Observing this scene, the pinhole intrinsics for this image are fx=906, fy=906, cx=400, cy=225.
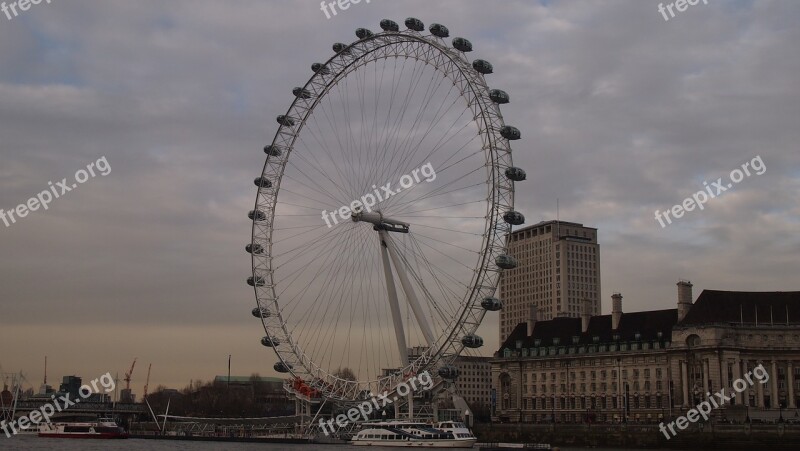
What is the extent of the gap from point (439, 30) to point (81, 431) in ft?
250

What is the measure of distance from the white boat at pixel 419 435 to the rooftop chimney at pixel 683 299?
132 ft

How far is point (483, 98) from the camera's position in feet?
219

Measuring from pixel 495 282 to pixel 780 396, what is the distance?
52896 millimetres

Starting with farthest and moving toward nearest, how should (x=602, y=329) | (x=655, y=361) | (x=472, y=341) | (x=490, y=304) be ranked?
1. (x=602, y=329)
2. (x=655, y=361)
3. (x=472, y=341)
4. (x=490, y=304)

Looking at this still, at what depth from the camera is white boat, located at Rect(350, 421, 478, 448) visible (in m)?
75.7

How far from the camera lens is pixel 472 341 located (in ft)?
218

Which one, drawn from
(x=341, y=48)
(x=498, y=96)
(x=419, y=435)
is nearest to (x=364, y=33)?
(x=341, y=48)

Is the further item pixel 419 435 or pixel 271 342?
pixel 271 342

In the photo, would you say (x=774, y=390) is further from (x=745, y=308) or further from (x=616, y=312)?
(x=616, y=312)

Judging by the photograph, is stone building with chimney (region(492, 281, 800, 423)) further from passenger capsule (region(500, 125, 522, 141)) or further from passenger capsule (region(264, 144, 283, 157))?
passenger capsule (region(264, 144, 283, 157))

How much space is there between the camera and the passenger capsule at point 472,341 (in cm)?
6650

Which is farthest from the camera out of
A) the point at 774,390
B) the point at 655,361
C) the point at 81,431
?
the point at 81,431

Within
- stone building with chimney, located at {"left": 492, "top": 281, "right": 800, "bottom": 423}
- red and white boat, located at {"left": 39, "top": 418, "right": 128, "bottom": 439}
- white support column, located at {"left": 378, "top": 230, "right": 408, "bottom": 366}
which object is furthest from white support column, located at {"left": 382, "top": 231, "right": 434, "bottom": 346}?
red and white boat, located at {"left": 39, "top": 418, "right": 128, "bottom": 439}

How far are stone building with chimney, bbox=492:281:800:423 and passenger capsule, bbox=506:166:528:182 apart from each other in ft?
141
